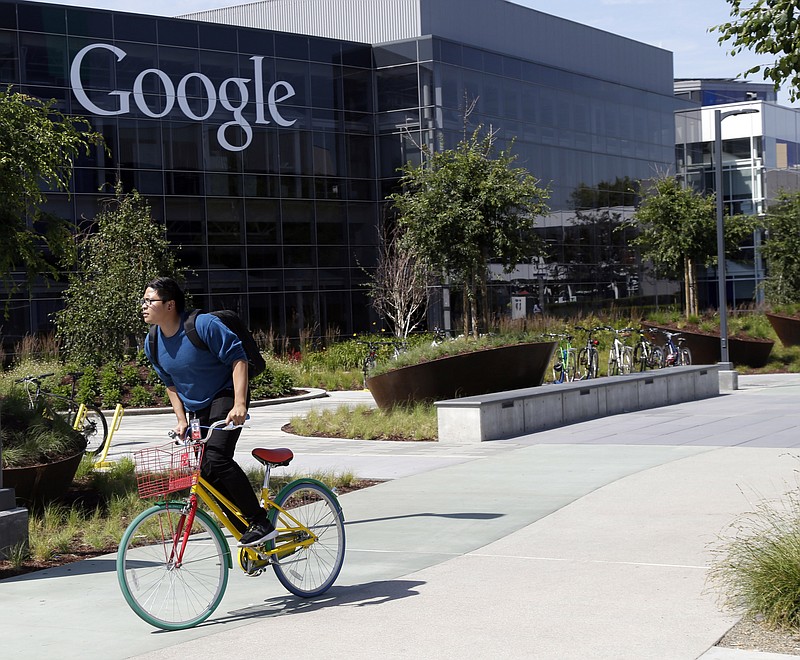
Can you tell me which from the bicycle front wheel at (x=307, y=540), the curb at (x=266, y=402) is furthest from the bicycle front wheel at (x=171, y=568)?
the curb at (x=266, y=402)

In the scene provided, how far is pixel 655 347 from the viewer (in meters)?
27.6

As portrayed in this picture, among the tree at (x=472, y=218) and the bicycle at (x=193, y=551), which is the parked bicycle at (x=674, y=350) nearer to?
the tree at (x=472, y=218)

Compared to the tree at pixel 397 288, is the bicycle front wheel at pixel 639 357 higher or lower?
lower

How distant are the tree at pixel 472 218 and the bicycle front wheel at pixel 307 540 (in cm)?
1578

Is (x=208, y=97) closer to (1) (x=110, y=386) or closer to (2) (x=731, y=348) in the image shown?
(1) (x=110, y=386)

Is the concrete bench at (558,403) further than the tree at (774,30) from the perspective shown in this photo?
Yes

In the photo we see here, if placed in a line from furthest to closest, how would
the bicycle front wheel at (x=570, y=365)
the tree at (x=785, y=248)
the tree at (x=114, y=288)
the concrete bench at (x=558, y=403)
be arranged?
the tree at (x=785, y=248) → the tree at (x=114, y=288) → the bicycle front wheel at (x=570, y=365) → the concrete bench at (x=558, y=403)

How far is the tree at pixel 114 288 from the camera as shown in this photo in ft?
91.9

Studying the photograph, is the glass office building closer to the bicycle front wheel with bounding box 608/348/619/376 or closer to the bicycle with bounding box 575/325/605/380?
the bicycle front wheel with bounding box 608/348/619/376

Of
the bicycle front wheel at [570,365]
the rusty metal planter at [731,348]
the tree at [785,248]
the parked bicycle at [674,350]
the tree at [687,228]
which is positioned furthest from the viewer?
the tree at [785,248]

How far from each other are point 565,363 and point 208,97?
20248 mm

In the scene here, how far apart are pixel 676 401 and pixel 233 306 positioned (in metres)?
21.0

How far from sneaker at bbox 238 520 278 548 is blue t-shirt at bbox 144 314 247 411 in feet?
2.57

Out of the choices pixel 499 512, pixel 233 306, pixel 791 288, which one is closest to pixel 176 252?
pixel 233 306
